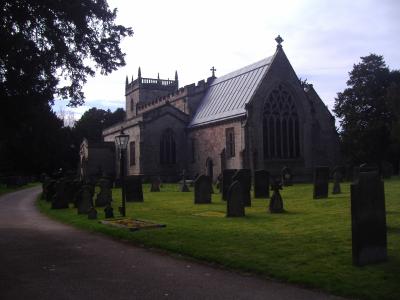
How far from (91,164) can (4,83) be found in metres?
39.3

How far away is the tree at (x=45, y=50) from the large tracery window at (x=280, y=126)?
85.0ft

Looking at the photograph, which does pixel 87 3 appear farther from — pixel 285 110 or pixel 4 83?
pixel 285 110

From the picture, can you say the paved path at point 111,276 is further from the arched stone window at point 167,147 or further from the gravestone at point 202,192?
the arched stone window at point 167,147

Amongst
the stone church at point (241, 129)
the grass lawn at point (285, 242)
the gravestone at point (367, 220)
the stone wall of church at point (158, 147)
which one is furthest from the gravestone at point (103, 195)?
the stone wall of church at point (158, 147)

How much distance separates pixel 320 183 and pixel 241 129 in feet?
63.9

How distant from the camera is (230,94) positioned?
4362 cm

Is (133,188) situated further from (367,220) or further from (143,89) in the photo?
(143,89)

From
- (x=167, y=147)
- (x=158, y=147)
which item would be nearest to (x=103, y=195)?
(x=158, y=147)

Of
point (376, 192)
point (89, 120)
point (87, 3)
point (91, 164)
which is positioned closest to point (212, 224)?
point (376, 192)

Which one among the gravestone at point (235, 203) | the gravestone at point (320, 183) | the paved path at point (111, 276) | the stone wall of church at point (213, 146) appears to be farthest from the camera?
the stone wall of church at point (213, 146)

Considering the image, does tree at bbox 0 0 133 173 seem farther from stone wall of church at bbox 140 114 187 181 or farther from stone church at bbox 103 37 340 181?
stone wall of church at bbox 140 114 187 181

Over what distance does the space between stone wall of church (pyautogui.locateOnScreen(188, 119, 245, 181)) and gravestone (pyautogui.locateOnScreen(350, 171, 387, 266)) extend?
3011cm

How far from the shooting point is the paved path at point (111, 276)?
6.27 m

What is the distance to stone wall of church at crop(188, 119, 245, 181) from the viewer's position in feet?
128
